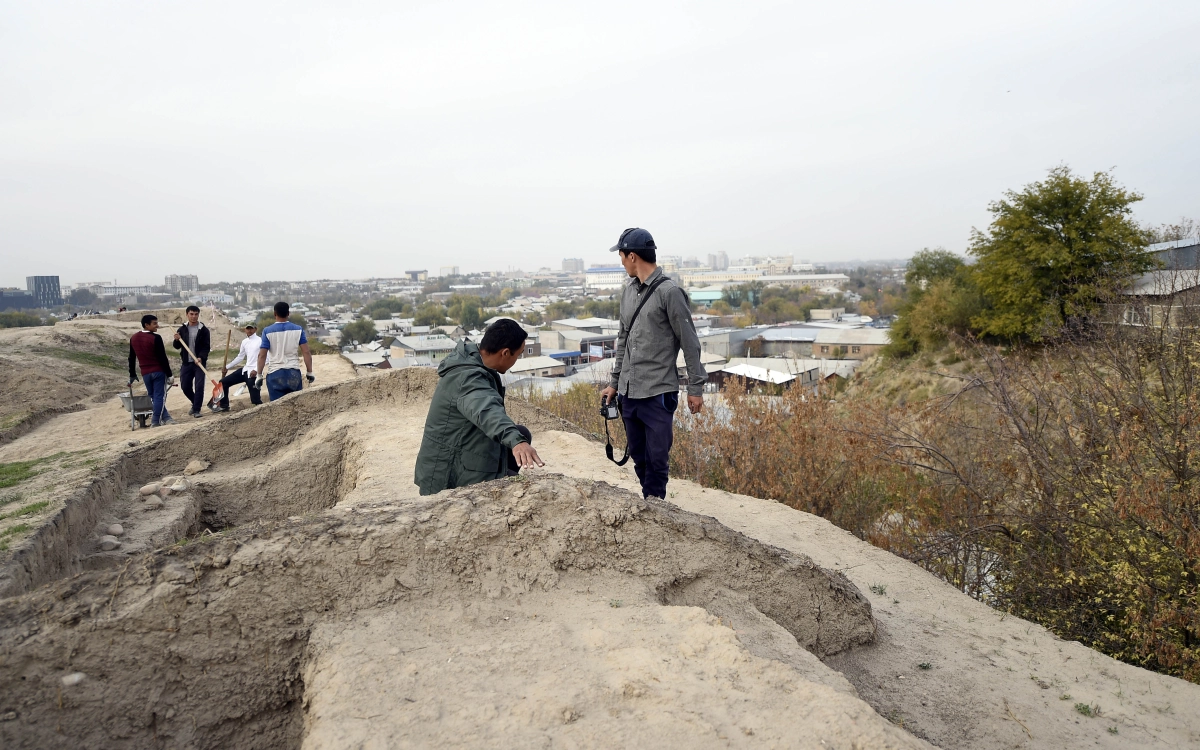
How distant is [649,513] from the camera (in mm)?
3502

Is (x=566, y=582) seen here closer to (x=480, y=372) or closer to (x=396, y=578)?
(x=396, y=578)

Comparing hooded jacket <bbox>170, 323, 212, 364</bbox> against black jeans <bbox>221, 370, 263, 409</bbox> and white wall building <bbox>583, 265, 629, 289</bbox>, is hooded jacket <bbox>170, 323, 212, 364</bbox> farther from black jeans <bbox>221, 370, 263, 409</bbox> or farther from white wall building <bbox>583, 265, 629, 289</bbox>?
white wall building <bbox>583, 265, 629, 289</bbox>

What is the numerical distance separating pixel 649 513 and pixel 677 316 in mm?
1380

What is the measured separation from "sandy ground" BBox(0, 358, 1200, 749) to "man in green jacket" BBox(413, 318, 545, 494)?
283mm

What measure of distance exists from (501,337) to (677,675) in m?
1.75

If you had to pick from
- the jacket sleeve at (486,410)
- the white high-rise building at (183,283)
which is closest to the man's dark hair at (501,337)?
the jacket sleeve at (486,410)

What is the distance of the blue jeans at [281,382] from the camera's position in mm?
9172

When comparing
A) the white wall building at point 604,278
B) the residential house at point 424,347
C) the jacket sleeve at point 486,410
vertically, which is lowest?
the residential house at point 424,347

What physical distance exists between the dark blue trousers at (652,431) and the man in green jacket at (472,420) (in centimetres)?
102

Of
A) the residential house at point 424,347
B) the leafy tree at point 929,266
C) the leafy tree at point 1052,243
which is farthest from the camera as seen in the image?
the leafy tree at point 929,266

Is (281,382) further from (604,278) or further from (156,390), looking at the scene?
(604,278)

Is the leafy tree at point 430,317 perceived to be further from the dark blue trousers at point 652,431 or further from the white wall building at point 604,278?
the white wall building at point 604,278

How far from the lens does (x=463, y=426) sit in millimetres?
3605

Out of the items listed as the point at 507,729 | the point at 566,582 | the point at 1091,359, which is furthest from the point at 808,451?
the point at 507,729
